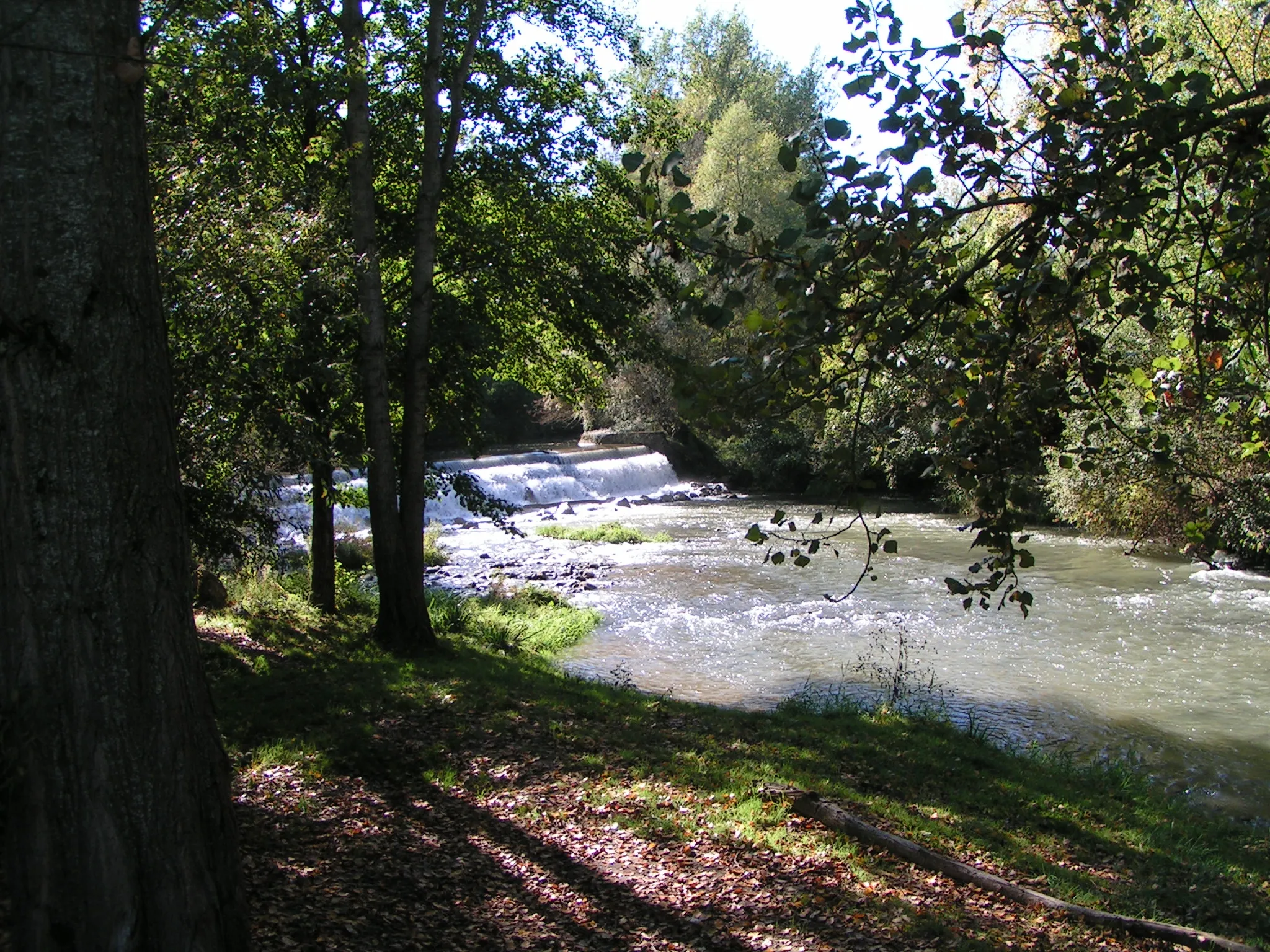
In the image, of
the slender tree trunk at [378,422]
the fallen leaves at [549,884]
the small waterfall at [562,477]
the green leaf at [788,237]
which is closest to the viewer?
the green leaf at [788,237]

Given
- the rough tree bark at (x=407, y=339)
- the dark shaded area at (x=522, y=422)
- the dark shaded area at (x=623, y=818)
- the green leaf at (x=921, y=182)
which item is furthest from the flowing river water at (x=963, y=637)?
the dark shaded area at (x=522, y=422)

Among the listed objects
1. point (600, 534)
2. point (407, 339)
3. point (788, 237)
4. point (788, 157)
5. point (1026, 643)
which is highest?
point (407, 339)

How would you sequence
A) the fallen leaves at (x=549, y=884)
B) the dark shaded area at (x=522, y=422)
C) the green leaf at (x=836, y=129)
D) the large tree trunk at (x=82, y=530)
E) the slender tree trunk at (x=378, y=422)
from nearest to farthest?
the large tree trunk at (x=82, y=530) < the green leaf at (x=836, y=129) < the fallen leaves at (x=549, y=884) < the slender tree trunk at (x=378, y=422) < the dark shaded area at (x=522, y=422)

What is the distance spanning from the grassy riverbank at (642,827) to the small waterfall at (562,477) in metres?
14.3

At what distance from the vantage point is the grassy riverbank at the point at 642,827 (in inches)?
162

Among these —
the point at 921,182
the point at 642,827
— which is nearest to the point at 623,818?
the point at 642,827

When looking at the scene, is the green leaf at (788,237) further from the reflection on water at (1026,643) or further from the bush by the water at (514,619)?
the bush by the water at (514,619)

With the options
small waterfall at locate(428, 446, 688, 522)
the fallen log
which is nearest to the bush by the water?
the fallen log

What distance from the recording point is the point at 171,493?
116 inches

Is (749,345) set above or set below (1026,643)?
above

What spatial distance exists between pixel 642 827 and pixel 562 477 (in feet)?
73.7

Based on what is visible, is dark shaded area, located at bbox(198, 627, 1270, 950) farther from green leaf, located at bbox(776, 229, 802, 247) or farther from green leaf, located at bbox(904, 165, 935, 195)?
green leaf, located at bbox(904, 165, 935, 195)

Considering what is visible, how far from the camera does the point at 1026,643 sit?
1230 centimetres

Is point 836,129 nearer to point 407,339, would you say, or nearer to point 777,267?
point 777,267
